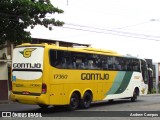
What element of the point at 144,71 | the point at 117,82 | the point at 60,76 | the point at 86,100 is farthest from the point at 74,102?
the point at 144,71

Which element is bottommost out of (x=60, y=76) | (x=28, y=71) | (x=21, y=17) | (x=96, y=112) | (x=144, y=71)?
(x=96, y=112)

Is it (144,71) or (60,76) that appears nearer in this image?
(60,76)

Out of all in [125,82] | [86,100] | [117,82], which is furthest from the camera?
[125,82]

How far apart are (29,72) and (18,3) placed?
6.98m

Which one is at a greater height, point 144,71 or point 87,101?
point 144,71

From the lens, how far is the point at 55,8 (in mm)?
27141

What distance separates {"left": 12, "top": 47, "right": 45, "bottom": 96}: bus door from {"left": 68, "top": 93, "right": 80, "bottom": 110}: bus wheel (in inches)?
92.7

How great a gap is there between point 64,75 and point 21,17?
282 inches

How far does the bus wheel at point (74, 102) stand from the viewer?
20978mm

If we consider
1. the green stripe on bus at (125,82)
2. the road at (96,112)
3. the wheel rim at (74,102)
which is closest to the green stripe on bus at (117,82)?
the green stripe on bus at (125,82)

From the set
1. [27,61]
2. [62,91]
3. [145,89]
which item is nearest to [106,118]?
[62,91]

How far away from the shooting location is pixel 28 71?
1972cm

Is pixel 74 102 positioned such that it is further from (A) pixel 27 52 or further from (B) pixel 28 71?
(A) pixel 27 52

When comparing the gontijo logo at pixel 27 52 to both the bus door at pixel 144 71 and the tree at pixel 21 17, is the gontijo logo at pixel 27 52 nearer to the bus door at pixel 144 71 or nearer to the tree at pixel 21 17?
the tree at pixel 21 17
